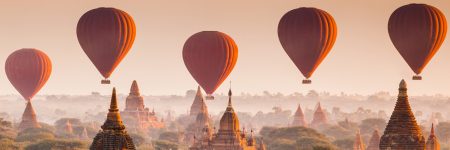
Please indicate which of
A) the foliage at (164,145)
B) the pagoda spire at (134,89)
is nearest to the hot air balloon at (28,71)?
the foliage at (164,145)

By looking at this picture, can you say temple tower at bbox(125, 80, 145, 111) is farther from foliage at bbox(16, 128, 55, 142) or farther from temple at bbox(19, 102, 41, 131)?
foliage at bbox(16, 128, 55, 142)

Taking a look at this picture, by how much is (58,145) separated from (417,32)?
73.6m

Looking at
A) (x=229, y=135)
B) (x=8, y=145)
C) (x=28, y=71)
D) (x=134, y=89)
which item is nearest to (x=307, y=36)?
(x=229, y=135)

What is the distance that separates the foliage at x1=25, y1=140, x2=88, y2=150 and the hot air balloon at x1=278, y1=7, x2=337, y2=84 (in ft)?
196

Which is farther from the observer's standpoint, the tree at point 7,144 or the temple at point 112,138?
the tree at point 7,144

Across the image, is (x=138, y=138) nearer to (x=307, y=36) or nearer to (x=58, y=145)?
(x=58, y=145)

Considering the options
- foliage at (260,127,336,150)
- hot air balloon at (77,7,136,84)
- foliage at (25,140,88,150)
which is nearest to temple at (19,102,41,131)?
foliage at (25,140,88,150)

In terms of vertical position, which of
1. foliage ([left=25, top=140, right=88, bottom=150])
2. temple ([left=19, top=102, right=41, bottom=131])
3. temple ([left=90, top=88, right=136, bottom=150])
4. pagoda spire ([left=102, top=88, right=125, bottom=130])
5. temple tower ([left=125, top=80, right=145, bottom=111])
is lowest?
foliage ([left=25, top=140, right=88, bottom=150])

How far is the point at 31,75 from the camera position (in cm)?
13138

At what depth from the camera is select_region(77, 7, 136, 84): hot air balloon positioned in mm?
100938

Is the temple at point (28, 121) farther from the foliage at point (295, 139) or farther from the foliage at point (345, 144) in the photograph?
the foliage at point (345, 144)

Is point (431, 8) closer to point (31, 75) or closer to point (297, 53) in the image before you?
point (297, 53)

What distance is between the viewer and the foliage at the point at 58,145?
153988mm

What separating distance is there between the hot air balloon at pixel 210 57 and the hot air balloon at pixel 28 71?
27049mm
